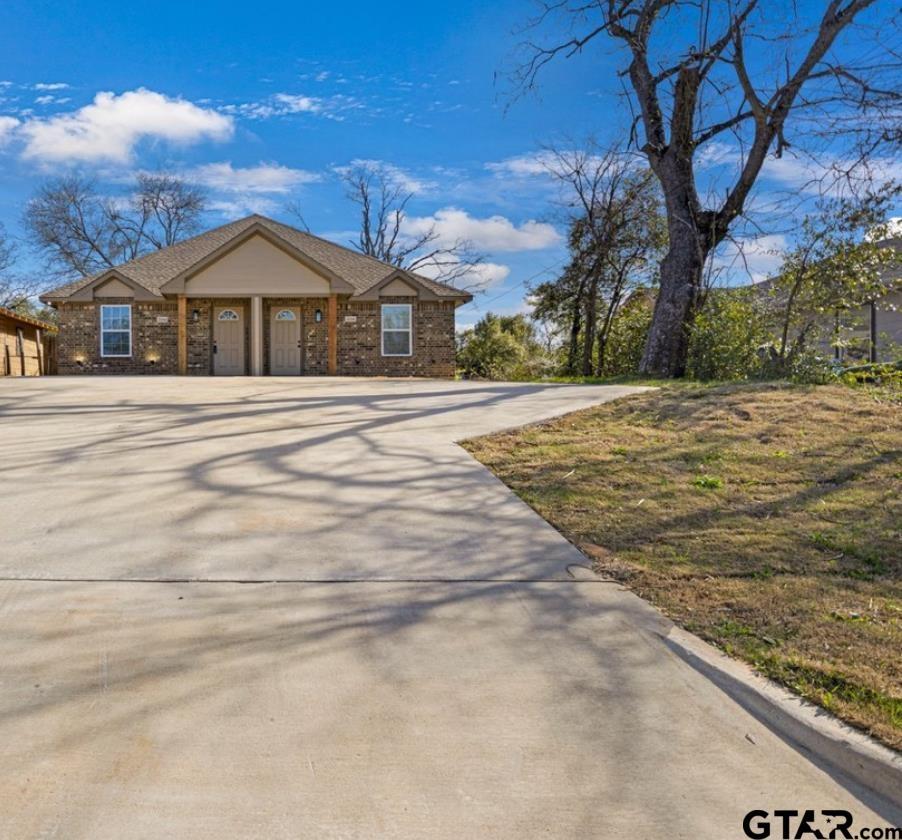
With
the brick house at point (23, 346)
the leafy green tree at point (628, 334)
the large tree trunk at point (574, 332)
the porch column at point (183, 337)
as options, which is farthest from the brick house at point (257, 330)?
the leafy green tree at point (628, 334)

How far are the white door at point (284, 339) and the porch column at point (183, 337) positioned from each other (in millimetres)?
2465

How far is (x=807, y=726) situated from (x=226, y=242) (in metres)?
21.0

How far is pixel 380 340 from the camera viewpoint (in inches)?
870

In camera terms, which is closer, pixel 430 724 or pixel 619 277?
pixel 430 724

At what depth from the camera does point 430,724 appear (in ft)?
8.80

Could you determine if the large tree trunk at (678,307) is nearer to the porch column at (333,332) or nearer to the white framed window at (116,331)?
the porch column at (333,332)

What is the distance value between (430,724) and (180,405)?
30.0 ft

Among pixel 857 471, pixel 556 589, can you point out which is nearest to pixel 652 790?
pixel 556 589

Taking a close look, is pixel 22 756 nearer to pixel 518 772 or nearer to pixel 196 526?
pixel 518 772

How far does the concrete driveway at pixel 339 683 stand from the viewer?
2234 mm

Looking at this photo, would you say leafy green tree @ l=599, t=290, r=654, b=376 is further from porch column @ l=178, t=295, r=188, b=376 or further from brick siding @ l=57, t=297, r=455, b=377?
porch column @ l=178, t=295, r=188, b=376

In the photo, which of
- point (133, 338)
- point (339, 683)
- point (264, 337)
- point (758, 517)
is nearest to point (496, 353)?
point (264, 337)

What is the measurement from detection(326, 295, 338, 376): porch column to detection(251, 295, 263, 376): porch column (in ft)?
6.58

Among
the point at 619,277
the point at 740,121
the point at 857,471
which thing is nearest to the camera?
the point at 857,471
